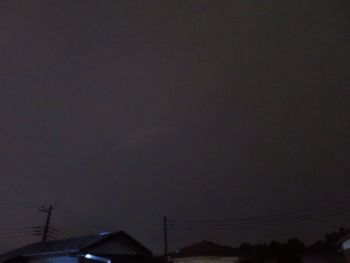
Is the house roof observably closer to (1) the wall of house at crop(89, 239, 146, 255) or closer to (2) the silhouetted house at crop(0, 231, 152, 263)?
(2) the silhouetted house at crop(0, 231, 152, 263)

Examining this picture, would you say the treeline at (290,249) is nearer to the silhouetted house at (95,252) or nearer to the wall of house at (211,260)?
the wall of house at (211,260)

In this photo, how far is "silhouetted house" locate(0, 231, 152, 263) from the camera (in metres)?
18.5

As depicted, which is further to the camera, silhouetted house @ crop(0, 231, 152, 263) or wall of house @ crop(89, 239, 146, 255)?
wall of house @ crop(89, 239, 146, 255)

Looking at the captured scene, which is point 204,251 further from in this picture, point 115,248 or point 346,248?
point 346,248

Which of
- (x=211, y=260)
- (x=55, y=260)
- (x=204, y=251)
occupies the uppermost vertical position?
(x=204, y=251)

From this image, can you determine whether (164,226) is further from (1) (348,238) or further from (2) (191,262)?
(1) (348,238)

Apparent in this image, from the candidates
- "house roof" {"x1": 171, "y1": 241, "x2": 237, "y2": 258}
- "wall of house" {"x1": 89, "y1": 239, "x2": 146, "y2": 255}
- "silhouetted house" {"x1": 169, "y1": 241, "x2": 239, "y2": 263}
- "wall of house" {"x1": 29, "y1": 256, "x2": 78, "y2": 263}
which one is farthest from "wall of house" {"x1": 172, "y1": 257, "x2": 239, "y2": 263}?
"wall of house" {"x1": 29, "y1": 256, "x2": 78, "y2": 263}

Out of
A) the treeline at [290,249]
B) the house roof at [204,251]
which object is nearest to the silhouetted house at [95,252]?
the house roof at [204,251]

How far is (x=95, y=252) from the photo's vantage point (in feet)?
62.7

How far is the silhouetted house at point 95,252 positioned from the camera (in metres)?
18.5

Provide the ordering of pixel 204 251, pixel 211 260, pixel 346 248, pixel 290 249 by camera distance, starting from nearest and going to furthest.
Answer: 1. pixel 346 248
2. pixel 211 260
3. pixel 204 251
4. pixel 290 249

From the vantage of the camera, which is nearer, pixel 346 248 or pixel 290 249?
pixel 346 248

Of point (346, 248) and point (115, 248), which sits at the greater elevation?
point (115, 248)

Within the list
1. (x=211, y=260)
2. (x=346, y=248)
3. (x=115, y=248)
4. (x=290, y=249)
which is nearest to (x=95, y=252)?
(x=115, y=248)
